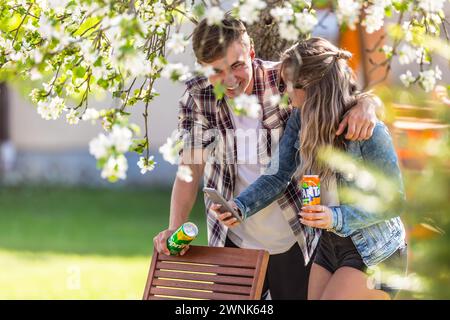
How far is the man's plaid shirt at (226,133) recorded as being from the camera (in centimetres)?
385

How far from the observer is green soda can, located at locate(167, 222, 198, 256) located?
348 cm

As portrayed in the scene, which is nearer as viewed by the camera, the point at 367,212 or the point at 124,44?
the point at 124,44

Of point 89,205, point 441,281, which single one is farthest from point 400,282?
point 89,205

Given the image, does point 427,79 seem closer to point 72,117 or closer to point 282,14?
point 282,14

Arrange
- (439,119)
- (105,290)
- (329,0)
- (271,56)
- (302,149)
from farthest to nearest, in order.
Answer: (105,290), (271,56), (302,149), (329,0), (439,119)

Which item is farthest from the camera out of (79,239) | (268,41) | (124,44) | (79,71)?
(79,239)

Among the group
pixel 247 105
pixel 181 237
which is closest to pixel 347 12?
pixel 247 105

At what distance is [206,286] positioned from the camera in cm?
361

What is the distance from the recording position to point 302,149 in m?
3.55

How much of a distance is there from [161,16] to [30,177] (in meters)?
12.9

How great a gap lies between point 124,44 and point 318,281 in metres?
1.29

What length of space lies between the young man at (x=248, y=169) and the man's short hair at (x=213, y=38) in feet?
0.82

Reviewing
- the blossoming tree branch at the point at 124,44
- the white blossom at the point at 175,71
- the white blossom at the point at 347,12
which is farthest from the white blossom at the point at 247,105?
the white blossom at the point at 347,12
